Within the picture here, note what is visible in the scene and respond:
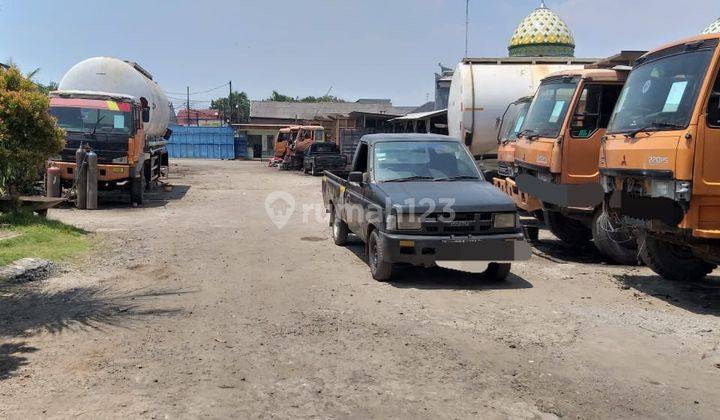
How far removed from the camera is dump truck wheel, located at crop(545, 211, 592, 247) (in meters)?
10.1

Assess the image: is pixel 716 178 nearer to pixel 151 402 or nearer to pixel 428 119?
pixel 151 402

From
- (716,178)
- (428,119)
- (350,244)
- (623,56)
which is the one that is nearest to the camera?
(716,178)

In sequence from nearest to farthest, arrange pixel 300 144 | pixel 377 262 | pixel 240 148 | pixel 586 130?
pixel 377 262
pixel 586 130
pixel 300 144
pixel 240 148

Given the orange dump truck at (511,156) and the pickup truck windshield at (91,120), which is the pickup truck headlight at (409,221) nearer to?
the orange dump truck at (511,156)

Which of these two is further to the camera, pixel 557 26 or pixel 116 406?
pixel 557 26

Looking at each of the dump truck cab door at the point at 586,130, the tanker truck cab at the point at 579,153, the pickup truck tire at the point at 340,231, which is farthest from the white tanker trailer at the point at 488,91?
→ the dump truck cab door at the point at 586,130

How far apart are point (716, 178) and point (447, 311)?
2901mm

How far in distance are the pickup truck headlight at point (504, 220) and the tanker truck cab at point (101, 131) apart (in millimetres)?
11371

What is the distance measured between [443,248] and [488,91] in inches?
358

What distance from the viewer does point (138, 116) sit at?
16.6 metres

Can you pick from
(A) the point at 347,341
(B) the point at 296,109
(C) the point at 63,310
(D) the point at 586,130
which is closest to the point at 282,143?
(B) the point at 296,109

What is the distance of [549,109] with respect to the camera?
976 cm

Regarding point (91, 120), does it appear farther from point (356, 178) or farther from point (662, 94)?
point (662, 94)

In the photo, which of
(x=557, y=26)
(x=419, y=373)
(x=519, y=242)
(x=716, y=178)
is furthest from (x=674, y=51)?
(x=557, y=26)
